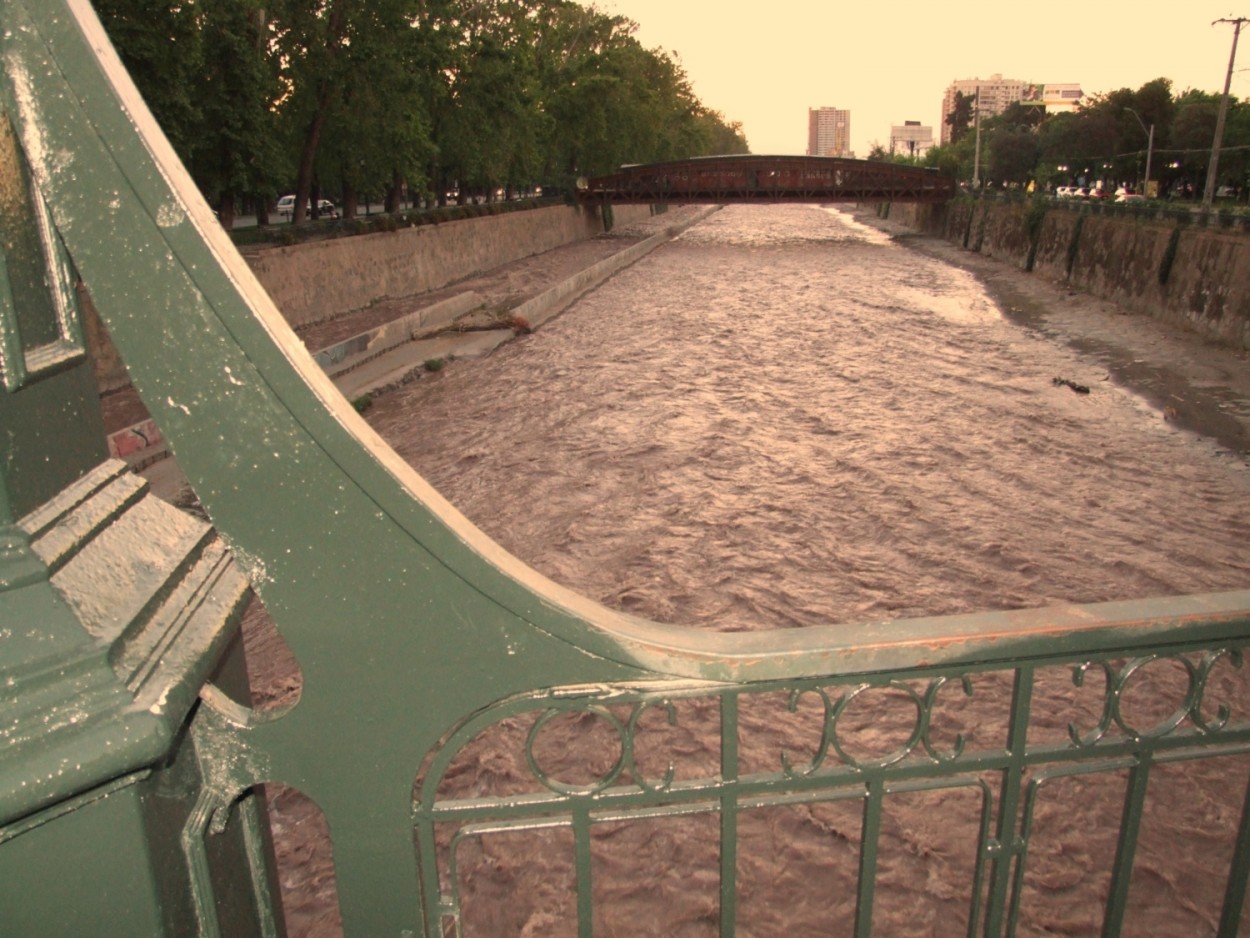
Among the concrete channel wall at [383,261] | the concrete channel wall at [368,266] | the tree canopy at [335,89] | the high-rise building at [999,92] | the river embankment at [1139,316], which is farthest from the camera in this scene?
the high-rise building at [999,92]

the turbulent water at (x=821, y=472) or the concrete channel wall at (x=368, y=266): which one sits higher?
the concrete channel wall at (x=368, y=266)

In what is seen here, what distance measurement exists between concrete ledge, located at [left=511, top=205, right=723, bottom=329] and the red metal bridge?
407cm

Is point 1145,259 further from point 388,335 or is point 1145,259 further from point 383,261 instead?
point 383,261

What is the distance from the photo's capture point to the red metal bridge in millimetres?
44438

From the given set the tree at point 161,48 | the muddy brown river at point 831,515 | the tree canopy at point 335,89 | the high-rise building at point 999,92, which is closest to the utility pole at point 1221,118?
the muddy brown river at point 831,515

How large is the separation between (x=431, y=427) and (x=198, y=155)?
11342 millimetres

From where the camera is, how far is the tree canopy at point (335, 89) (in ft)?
55.9

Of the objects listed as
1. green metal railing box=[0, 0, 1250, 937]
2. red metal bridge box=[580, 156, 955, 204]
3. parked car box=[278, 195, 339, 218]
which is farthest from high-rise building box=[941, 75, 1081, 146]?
green metal railing box=[0, 0, 1250, 937]

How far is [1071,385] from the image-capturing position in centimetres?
1546

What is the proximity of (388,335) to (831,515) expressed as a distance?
1107 cm

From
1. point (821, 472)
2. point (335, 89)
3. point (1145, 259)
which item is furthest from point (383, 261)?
point (1145, 259)

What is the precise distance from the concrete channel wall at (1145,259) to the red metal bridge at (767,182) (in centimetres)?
1168

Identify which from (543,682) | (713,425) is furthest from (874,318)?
(543,682)

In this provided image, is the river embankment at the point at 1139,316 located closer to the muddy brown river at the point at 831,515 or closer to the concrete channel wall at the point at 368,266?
the muddy brown river at the point at 831,515
